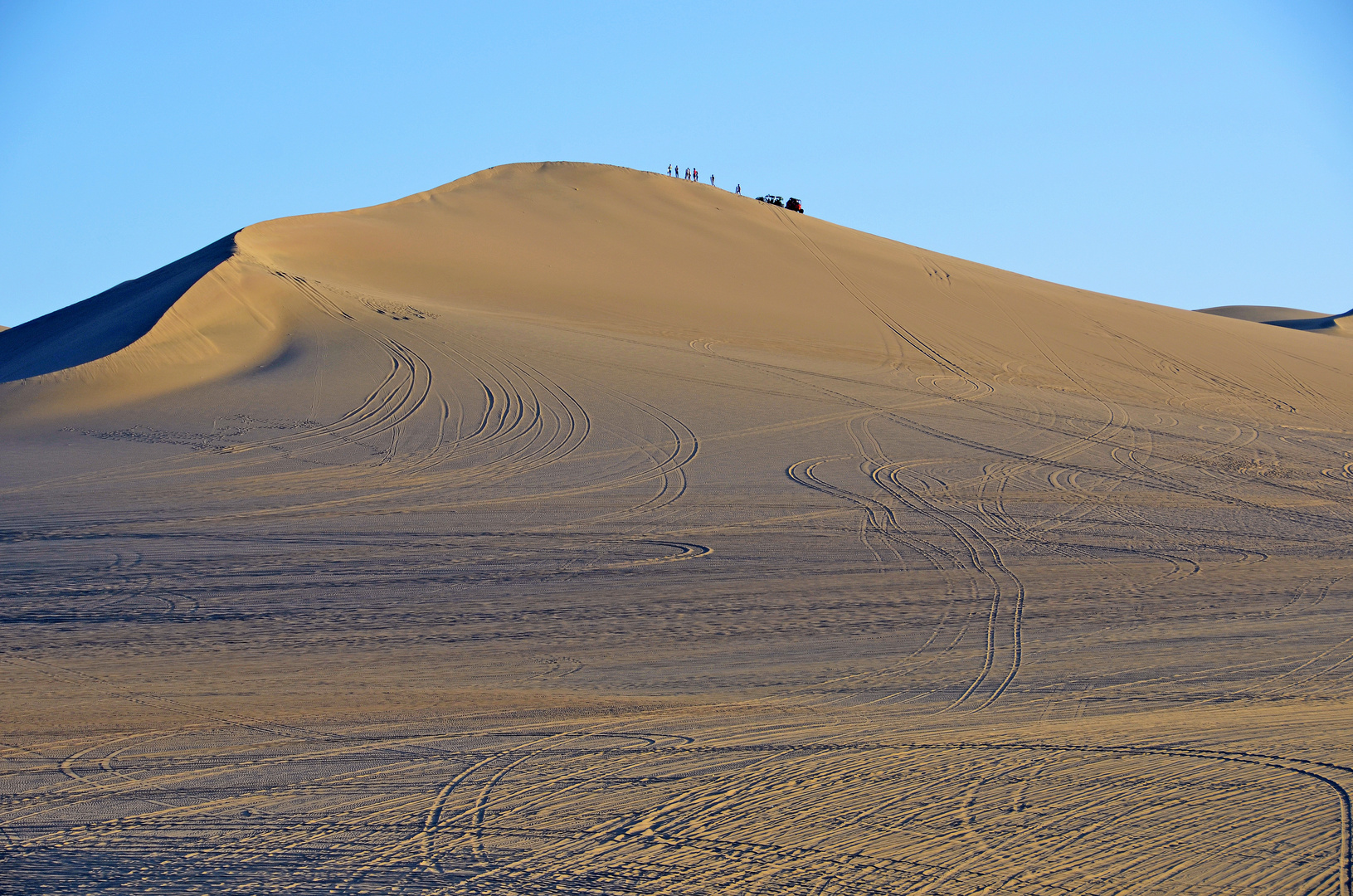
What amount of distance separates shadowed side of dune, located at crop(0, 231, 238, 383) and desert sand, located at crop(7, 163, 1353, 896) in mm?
326

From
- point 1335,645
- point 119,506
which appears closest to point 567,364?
point 119,506

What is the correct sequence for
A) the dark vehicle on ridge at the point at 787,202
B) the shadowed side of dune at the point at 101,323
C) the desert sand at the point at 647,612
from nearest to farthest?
the desert sand at the point at 647,612
the shadowed side of dune at the point at 101,323
the dark vehicle on ridge at the point at 787,202

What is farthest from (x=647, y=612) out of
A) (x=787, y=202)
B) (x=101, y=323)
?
(x=787, y=202)

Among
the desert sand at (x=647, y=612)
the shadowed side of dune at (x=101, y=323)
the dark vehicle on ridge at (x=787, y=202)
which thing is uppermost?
the dark vehicle on ridge at (x=787, y=202)

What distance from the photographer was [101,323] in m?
22.2

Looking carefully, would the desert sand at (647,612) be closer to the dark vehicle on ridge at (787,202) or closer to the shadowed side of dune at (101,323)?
the shadowed side of dune at (101,323)

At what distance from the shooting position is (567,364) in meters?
18.5

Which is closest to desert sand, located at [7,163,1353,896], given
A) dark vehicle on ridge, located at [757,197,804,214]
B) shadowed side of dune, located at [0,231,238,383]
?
shadowed side of dune, located at [0,231,238,383]

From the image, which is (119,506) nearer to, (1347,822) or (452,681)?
(452,681)

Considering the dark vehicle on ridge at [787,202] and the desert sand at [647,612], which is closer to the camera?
the desert sand at [647,612]

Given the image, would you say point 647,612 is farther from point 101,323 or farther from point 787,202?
point 787,202

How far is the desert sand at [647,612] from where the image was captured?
438 cm

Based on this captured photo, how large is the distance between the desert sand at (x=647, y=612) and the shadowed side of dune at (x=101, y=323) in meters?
0.33

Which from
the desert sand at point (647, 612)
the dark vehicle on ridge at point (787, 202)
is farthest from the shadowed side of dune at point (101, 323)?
the dark vehicle on ridge at point (787, 202)
